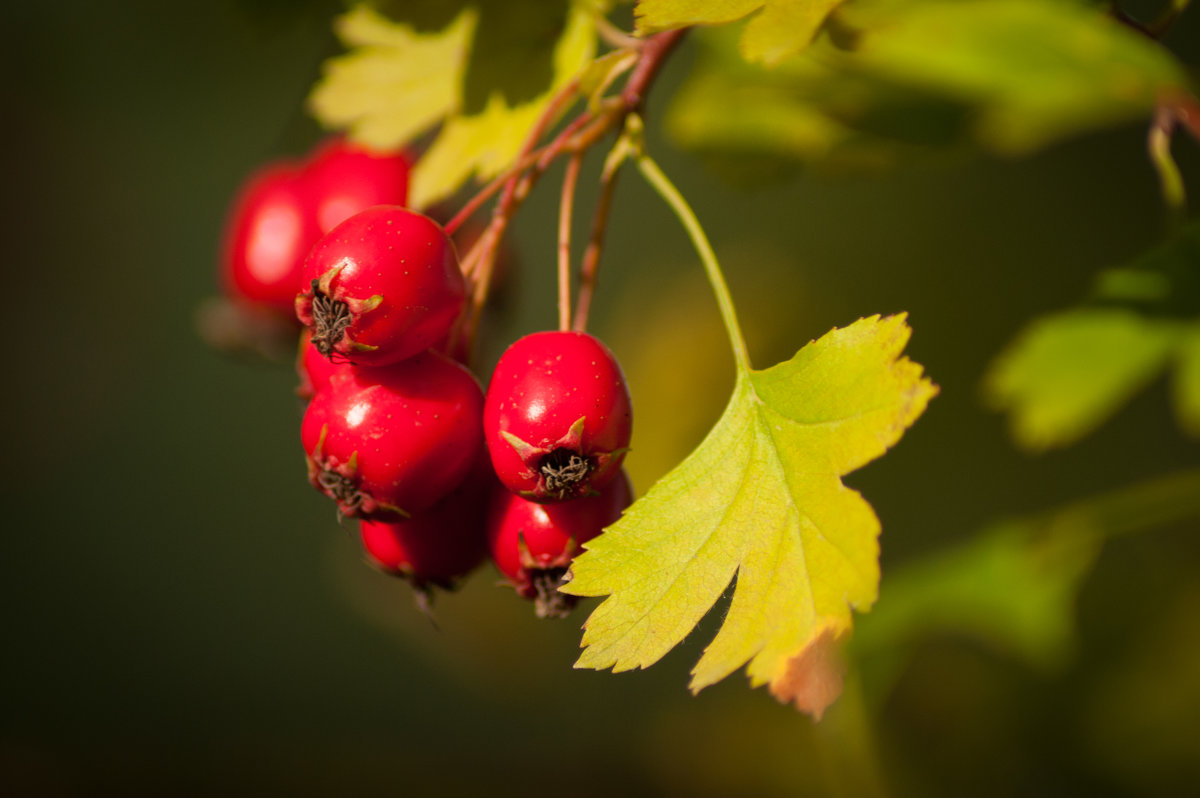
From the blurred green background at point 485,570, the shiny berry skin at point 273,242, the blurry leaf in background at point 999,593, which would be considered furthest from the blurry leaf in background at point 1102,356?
the shiny berry skin at point 273,242

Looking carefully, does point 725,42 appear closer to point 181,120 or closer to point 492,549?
point 492,549

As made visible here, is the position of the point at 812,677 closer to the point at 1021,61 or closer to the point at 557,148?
the point at 557,148

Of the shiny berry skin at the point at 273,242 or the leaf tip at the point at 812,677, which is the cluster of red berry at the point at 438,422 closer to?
the leaf tip at the point at 812,677

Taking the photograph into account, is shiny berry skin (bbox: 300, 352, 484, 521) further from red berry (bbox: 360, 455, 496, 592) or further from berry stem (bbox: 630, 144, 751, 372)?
berry stem (bbox: 630, 144, 751, 372)

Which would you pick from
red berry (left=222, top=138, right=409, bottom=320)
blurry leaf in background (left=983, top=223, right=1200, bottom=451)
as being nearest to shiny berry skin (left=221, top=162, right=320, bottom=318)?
red berry (left=222, top=138, right=409, bottom=320)

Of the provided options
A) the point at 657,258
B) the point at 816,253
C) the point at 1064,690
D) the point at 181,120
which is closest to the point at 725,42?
the point at 1064,690

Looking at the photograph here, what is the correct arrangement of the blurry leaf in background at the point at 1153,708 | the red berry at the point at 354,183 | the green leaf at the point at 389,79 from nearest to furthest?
the green leaf at the point at 389,79, the red berry at the point at 354,183, the blurry leaf in background at the point at 1153,708

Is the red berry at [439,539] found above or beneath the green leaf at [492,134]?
beneath
